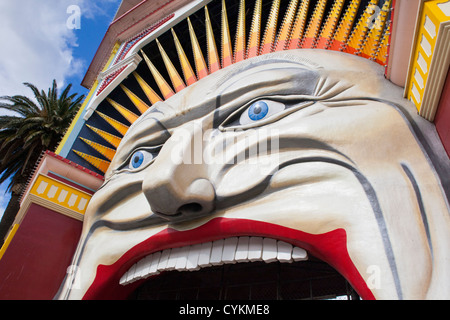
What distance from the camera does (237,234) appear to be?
105 inches

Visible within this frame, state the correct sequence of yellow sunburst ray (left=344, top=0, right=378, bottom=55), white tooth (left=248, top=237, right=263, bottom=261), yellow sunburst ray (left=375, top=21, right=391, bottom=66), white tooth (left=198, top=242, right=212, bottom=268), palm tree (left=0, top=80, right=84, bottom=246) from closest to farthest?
white tooth (left=248, top=237, right=263, bottom=261) < white tooth (left=198, top=242, right=212, bottom=268) < yellow sunburst ray (left=375, top=21, right=391, bottom=66) < yellow sunburst ray (left=344, top=0, right=378, bottom=55) < palm tree (left=0, top=80, right=84, bottom=246)

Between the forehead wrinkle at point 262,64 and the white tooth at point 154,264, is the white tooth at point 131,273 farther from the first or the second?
the forehead wrinkle at point 262,64

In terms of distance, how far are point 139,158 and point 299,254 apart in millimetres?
1944

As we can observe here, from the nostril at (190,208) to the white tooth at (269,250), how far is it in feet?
1.89

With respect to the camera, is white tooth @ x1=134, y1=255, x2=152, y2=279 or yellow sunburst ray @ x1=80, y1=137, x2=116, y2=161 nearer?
white tooth @ x1=134, y1=255, x2=152, y2=279

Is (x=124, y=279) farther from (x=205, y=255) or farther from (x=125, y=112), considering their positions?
(x=125, y=112)

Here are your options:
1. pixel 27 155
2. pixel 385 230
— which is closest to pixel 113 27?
pixel 27 155

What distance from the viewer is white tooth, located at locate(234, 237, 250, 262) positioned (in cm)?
256

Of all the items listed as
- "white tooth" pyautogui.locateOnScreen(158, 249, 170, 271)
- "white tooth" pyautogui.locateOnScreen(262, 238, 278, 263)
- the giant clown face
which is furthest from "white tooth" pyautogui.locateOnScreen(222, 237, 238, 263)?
"white tooth" pyautogui.locateOnScreen(158, 249, 170, 271)

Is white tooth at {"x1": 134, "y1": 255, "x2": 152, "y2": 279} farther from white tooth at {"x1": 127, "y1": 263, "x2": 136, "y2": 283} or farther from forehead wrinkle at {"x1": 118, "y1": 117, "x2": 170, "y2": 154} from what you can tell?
forehead wrinkle at {"x1": 118, "y1": 117, "x2": 170, "y2": 154}

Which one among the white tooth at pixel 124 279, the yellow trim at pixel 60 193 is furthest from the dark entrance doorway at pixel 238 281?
the yellow trim at pixel 60 193

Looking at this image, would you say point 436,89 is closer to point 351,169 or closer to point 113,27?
point 351,169

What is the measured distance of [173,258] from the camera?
9.61 feet

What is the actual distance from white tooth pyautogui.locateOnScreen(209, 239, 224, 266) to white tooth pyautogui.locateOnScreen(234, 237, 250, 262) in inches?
6.0
